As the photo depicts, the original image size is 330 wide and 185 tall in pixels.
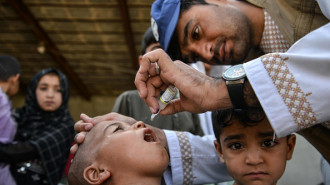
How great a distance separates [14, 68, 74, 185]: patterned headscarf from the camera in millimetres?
2863

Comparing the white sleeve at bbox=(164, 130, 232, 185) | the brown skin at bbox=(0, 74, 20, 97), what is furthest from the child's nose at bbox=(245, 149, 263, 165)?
the brown skin at bbox=(0, 74, 20, 97)

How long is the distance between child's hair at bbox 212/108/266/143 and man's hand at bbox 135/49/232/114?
0.32m

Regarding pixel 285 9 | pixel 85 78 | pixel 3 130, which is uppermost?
pixel 285 9

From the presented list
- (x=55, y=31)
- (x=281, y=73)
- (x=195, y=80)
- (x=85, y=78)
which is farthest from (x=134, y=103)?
(x=85, y=78)

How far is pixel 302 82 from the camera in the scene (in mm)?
1268

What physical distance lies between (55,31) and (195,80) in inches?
260

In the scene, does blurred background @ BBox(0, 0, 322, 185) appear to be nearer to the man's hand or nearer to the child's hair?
the child's hair

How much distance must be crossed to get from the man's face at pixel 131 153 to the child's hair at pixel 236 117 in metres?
0.45

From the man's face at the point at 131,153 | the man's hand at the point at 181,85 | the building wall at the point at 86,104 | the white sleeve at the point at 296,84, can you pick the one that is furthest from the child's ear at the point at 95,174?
the building wall at the point at 86,104

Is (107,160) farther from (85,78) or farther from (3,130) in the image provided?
(85,78)

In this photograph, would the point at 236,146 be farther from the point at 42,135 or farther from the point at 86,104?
the point at 86,104

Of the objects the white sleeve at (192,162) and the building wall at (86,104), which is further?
the building wall at (86,104)

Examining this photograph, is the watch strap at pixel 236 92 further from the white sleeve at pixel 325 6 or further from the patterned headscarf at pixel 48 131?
the patterned headscarf at pixel 48 131

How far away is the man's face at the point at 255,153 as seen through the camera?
168cm
